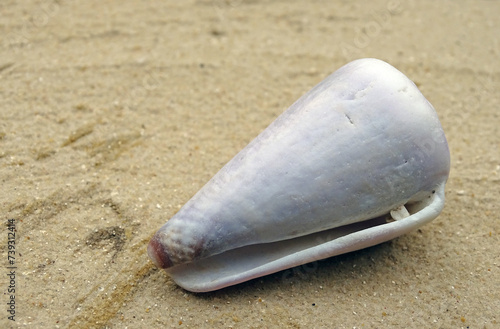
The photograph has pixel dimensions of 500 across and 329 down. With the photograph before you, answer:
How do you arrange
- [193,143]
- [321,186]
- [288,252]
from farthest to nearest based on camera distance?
[193,143] < [288,252] < [321,186]

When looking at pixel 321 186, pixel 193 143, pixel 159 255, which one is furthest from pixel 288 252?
Answer: pixel 193 143

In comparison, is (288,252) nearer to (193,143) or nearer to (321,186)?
(321,186)

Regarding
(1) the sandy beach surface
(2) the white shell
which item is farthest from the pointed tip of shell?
(1) the sandy beach surface

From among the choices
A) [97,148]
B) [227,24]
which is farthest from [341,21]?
[97,148]

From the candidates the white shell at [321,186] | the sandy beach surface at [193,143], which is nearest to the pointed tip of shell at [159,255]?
the white shell at [321,186]

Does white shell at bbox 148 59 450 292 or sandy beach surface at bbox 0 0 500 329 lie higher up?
white shell at bbox 148 59 450 292

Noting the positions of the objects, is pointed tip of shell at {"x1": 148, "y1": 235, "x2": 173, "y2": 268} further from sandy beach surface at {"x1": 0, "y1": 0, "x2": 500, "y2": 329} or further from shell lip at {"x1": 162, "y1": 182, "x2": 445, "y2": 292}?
sandy beach surface at {"x1": 0, "y1": 0, "x2": 500, "y2": 329}

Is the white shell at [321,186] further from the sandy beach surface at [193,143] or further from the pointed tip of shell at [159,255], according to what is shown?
the sandy beach surface at [193,143]
